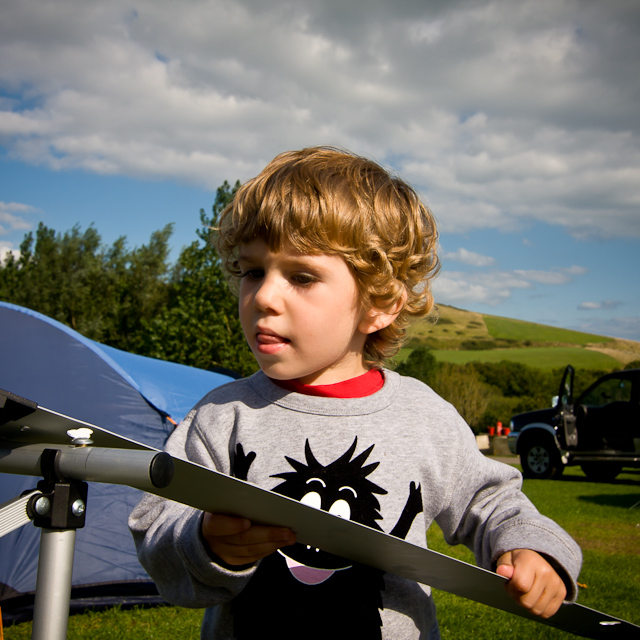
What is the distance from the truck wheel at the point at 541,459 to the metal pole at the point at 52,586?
1040 centimetres

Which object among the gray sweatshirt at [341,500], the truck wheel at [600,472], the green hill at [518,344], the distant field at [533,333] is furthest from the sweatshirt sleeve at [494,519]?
the distant field at [533,333]

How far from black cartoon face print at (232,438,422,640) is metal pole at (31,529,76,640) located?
0.50 meters

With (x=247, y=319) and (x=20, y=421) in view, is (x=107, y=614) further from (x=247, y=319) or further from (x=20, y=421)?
(x=20, y=421)

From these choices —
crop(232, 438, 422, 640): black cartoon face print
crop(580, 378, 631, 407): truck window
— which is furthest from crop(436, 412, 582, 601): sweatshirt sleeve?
crop(580, 378, 631, 407): truck window

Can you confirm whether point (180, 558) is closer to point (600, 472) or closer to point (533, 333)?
point (600, 472)

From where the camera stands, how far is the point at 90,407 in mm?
3186

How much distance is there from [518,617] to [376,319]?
299 centimetres

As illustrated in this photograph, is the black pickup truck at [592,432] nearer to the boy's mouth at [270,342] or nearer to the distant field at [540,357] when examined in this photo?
the boy's mouth at [270,342]

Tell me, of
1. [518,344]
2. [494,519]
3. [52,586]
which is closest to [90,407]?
[494,519]

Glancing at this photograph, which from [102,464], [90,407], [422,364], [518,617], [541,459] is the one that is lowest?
[541,459]

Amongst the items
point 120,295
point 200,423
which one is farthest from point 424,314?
point 120,295

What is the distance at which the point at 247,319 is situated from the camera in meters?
1.21

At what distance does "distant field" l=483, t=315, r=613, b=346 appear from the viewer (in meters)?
56.9

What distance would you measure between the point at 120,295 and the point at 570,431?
17.0 meters
